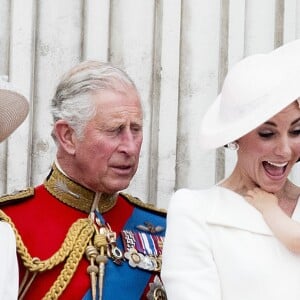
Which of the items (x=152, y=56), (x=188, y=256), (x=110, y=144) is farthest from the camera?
(x=152, y=56)

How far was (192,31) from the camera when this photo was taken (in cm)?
336

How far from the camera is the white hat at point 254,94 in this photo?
6.72 feet

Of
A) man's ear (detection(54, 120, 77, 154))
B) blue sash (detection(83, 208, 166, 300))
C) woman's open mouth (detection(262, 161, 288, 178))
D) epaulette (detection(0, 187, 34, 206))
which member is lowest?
blue sash (detection(83, 208, 166, 300))

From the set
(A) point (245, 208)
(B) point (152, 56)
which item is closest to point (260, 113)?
(A) point (245, 208)

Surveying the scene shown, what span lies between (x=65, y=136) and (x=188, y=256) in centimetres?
61

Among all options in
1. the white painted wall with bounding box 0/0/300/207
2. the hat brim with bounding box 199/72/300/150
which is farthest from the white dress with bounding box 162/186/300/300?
the white painted wall with bounding box 0/0/300/207

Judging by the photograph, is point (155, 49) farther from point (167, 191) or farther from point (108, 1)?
point (167, 191)

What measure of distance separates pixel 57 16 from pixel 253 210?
134 centimetres

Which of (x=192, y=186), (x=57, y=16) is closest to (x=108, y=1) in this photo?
(x=57, y=16)

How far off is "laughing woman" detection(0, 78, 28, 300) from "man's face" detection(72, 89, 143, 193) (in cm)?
17

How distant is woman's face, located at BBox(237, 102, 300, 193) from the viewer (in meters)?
2.07

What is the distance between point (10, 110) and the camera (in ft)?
7.79

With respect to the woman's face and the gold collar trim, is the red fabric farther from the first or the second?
the woman's face

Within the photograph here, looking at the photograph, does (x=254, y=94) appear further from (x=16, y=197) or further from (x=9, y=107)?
(x=16, y=197)
